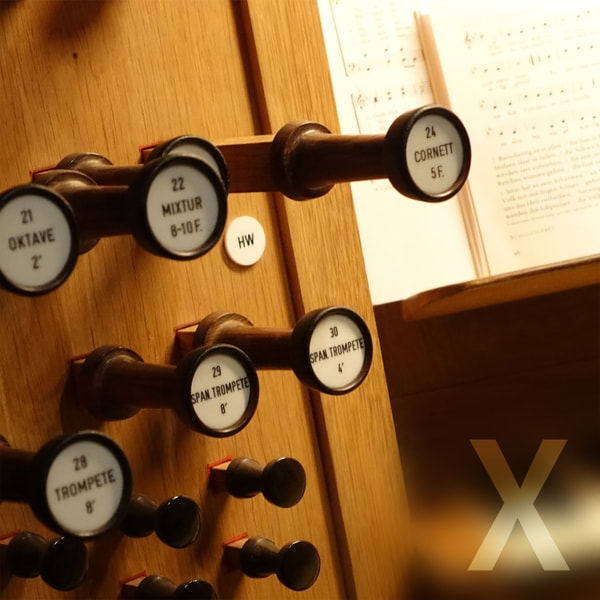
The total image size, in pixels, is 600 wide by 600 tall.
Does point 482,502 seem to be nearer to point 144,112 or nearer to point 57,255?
point 144,112

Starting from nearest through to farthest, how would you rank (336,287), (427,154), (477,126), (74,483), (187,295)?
1. (74,483)
2. (427,154)
3. (187,295)
4. (336,287)
5. (477,126)

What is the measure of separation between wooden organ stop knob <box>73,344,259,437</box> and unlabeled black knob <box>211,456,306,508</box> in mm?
104

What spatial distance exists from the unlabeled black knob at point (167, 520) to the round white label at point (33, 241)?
235mm

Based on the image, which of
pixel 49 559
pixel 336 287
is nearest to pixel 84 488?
pixel 49 559

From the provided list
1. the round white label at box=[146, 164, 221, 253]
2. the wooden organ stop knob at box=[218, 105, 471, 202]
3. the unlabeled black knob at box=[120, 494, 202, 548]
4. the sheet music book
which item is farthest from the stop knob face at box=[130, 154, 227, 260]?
the sheet music book

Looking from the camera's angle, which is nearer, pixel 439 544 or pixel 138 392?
pixel 138 392

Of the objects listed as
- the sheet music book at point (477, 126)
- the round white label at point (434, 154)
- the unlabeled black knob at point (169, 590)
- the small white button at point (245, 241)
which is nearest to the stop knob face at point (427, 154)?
the round white label at point (434, 154)

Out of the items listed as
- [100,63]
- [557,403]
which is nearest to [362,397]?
[100,63]

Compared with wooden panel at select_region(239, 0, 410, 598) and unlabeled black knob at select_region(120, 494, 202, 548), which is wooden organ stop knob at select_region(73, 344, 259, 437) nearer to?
unlabeled black knob at select_region(120, 494, 202, 548)

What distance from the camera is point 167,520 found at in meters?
0.79

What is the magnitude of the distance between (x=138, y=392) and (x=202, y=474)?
17 centimetres

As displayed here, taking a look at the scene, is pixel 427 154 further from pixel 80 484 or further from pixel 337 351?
pixel 80 484

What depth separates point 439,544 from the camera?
124 cm

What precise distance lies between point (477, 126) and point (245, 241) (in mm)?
472
